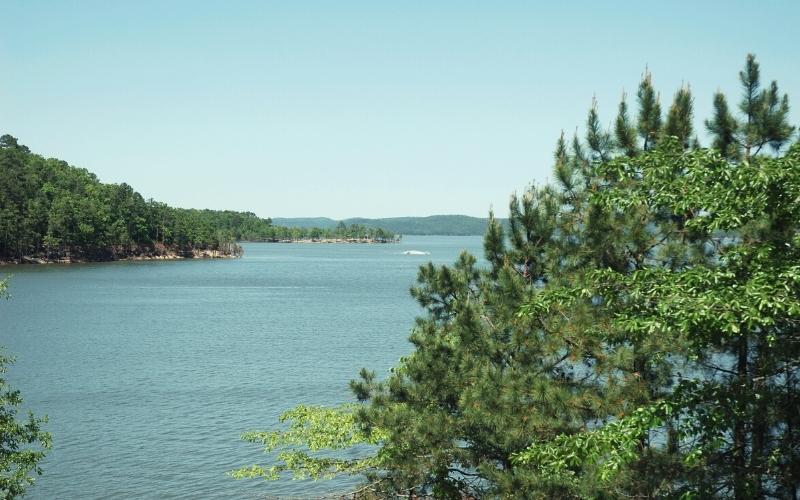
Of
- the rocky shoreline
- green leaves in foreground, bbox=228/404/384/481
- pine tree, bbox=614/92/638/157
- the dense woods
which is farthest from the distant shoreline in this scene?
pine tree, bbox=614/92/638/157

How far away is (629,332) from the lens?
37.7 feet

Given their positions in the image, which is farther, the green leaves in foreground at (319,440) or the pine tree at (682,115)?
the green leaves in foreground at (319,440)

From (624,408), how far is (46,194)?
164489mm

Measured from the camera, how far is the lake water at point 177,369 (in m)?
26.1

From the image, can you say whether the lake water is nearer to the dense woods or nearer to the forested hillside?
the dense woods

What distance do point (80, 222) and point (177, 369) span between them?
11456 cm

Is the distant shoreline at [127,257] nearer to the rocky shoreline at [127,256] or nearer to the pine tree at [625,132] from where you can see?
the rocky shoreline at [127,256]

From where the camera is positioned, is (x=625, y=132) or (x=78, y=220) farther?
(x=78, y=220)

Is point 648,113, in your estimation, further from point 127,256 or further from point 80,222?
point 127,256

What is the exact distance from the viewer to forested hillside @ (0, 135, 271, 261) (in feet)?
448

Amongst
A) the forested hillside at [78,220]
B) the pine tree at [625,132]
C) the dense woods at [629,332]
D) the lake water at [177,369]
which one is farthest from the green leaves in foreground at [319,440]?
the forested hillside at [78,220]

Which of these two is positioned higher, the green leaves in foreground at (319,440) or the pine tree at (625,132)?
the pine tree at (625,132)

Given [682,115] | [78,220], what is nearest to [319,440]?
[682,115]

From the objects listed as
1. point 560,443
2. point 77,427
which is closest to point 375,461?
point 560,443
